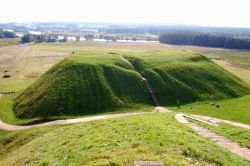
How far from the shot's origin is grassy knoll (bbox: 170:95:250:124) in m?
54.0

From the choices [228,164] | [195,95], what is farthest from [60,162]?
[195,95]

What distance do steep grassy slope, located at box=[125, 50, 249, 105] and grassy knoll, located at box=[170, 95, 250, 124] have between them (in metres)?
2.94

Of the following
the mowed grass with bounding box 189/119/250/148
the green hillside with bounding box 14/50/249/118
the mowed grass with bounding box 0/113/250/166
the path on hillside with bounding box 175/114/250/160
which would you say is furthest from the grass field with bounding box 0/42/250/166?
the path on hillside with bounding box 175/114/250/160

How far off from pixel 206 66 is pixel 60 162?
63580mm

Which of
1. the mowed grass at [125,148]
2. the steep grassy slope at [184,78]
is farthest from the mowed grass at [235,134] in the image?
the steep grassy slope at [184,78]

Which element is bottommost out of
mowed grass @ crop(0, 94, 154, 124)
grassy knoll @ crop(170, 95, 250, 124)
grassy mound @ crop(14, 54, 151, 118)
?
mowed grass @ crop(0, 94, 154, 124)

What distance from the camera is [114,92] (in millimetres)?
62406

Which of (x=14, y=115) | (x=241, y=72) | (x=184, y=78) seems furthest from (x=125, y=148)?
(x=241, y=72)

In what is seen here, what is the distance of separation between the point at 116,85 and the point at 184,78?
16917 millimetres

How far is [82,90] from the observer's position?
61469 mm

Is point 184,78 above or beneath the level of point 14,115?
above

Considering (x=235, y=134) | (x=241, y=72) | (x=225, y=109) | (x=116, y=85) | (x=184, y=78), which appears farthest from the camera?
(x=241, y=72)

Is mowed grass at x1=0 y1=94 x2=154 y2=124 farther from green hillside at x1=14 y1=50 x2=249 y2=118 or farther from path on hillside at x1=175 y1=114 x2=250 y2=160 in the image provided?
path on hillside at x1=175 y1=114 x2=250 y2=160

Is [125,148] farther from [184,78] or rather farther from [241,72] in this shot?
[241,72]
